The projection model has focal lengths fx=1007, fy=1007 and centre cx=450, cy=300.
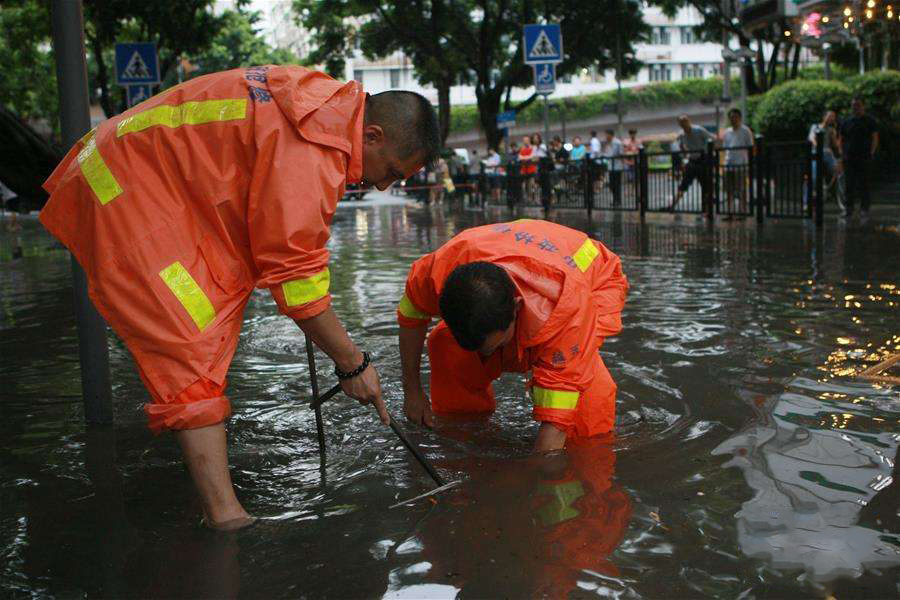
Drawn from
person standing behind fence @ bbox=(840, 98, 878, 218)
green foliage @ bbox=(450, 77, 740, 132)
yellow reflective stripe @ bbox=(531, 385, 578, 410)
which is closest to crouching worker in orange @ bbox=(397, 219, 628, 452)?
yellow reflective stripe @ bbox=(531, 385, 578, 410)

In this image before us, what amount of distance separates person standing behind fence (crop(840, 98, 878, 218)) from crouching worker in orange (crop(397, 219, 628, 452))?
38.5 ft

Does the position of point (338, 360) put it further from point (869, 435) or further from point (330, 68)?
point (330, 68)

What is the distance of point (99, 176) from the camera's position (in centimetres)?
320

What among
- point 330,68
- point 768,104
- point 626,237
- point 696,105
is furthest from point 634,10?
point 696,105

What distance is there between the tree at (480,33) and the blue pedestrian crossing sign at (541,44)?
11.9 m

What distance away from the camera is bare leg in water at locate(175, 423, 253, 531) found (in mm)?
3168

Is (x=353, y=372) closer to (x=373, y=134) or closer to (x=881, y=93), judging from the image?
(x=373, y=134)

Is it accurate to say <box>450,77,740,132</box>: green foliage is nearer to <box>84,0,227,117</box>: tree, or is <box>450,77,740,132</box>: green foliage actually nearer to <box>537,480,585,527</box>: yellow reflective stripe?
<box>84,0,227,117</box>: tree

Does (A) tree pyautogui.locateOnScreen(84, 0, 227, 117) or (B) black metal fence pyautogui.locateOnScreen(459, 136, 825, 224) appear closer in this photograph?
(B) black metal fence pyautogui.locateOnScreen(459, 136, 825, 224)

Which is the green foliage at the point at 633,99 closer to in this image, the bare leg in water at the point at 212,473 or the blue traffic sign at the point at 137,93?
the blue traffic sign at the point at 137,93

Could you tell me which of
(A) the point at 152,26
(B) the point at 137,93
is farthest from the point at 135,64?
(A) the point at 152,26

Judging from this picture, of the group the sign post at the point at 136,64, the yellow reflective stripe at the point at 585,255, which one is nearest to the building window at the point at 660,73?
the sign post at the point at 136,64

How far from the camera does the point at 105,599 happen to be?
2.85 metres

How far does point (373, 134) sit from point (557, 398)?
1.20 m
